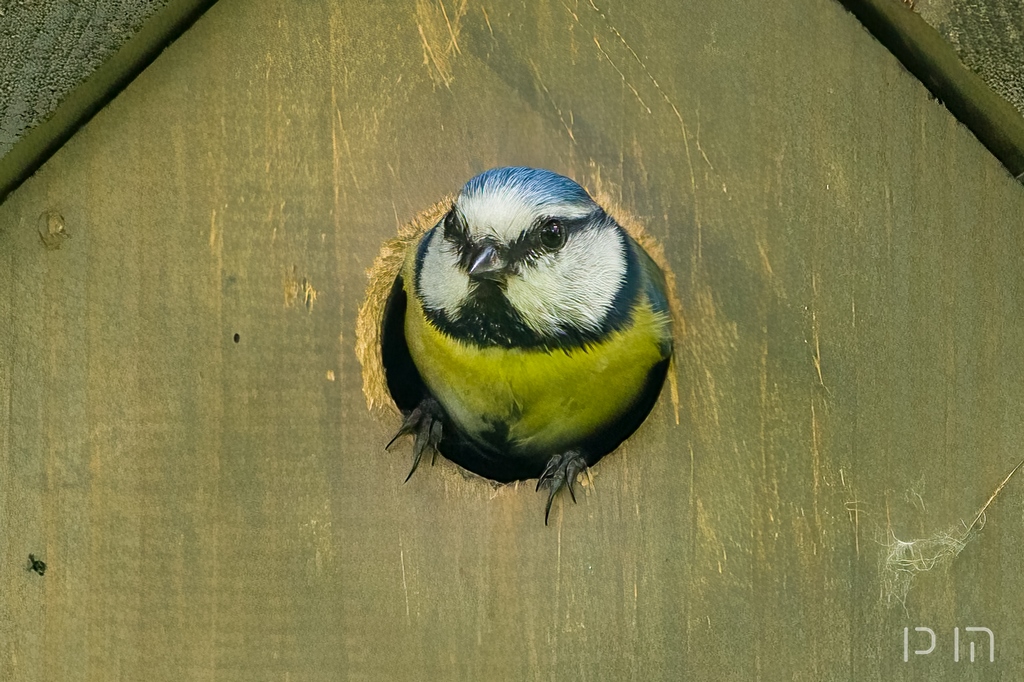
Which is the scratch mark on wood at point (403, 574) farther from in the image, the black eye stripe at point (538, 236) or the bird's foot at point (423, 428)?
the black eye stripe at point (538, 236)

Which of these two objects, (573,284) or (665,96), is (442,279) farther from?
(665,96)

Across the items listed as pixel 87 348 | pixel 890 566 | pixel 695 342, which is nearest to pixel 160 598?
pixel 87 348

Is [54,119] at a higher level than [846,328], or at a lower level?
higher

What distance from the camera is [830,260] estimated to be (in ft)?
4.22

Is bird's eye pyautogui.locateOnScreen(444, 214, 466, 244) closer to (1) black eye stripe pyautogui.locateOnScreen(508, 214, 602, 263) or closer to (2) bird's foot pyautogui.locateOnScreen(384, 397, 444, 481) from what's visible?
(1) black eye stripe pyautogui.locateOnScreen(508, 214, 602, 263)

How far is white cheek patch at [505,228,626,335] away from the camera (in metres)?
1.36

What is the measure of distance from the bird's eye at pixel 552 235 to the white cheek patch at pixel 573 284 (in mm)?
11

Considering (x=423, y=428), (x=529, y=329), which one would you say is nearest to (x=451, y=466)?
(x=423, y=428)

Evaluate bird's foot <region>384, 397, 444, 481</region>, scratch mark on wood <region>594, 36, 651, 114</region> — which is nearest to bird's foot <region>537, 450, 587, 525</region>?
bird's foot <region>384, 397, 444, 481</region>

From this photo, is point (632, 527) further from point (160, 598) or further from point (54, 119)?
point (54, 119)

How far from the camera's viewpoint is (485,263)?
50.8 inches

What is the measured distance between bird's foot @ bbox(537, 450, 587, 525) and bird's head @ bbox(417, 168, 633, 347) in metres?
0.14

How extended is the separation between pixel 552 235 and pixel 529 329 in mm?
126

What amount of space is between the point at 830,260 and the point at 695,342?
0.57 feet
